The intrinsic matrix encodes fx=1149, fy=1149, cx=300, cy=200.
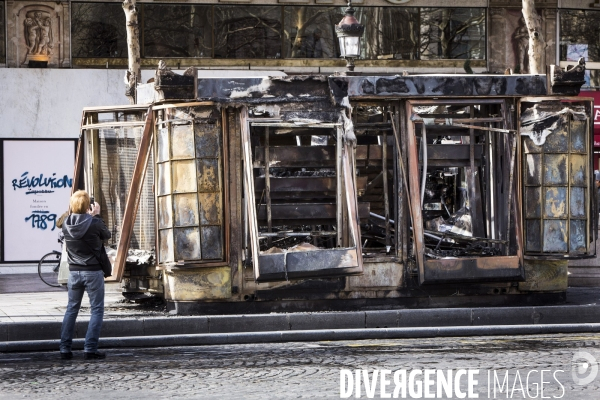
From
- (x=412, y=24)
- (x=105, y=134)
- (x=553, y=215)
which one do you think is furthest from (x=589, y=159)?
(x=412, y=24)

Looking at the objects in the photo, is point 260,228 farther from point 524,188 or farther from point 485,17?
point 485,17

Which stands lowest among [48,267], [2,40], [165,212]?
[48,267]

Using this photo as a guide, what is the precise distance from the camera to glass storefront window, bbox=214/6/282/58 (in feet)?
68.1

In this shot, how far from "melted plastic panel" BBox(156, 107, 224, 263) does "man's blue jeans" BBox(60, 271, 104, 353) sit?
222 cm

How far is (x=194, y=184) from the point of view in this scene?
12539mm

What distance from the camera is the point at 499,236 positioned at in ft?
44.2

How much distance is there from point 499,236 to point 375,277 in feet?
5.21

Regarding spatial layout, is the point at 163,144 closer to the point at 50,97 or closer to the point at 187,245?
the point at 187,245

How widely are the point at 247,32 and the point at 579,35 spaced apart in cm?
638

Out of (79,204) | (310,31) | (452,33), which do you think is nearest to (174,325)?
(79,204)

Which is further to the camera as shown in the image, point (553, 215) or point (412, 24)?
point (412, 24)

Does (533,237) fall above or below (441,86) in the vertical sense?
below

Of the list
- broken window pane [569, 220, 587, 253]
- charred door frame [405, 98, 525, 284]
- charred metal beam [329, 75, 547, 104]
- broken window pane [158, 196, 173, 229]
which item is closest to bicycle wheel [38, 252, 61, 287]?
broken window pane [158, 196, 173, 229]

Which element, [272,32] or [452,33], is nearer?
[272,32]
